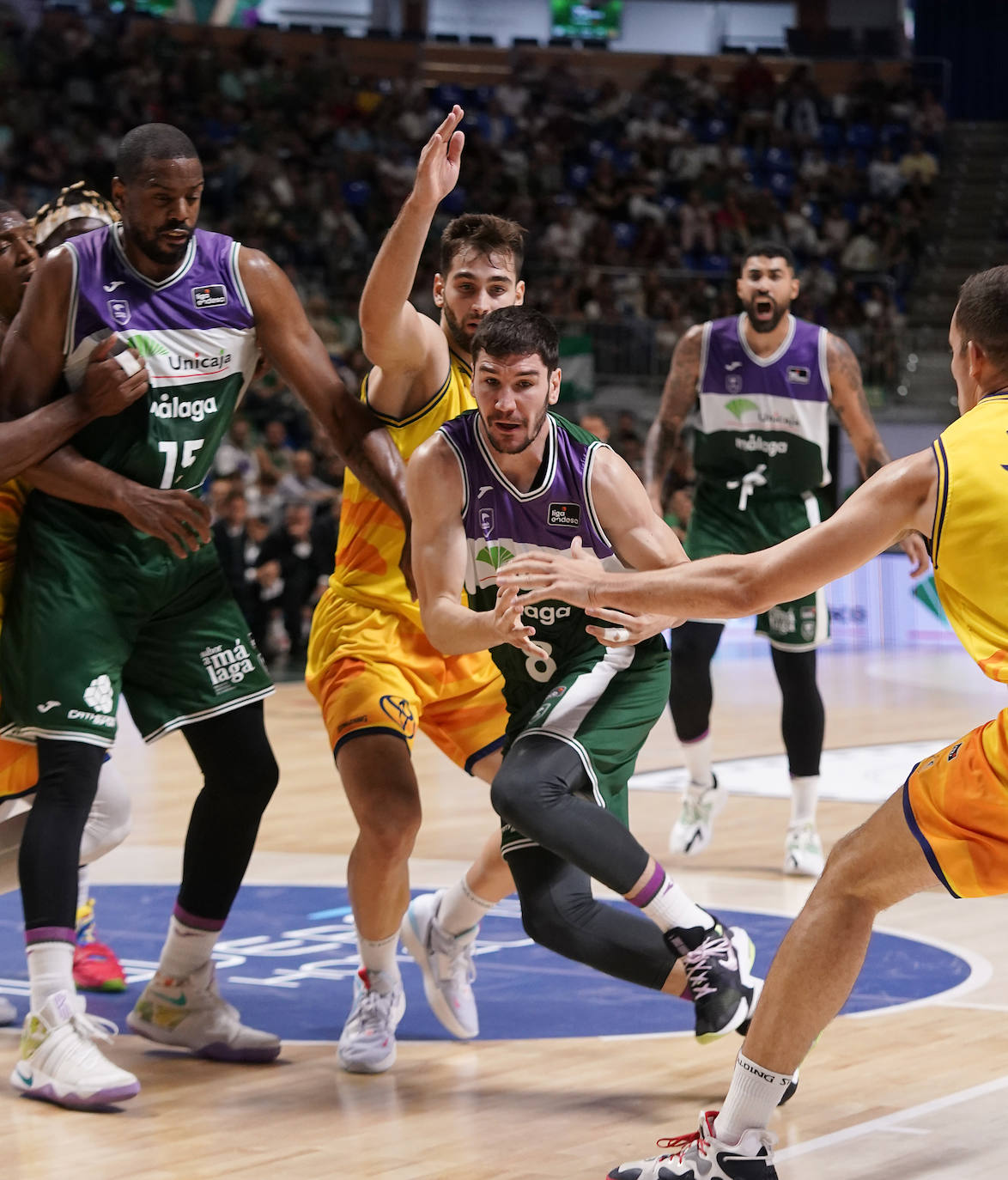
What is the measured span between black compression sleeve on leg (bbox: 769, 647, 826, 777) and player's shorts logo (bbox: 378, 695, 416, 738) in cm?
273

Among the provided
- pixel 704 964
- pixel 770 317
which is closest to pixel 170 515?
pixel 704 964

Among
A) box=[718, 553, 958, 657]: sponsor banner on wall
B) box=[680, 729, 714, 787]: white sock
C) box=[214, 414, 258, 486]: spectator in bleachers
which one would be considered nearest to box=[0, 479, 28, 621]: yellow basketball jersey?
box=[680, 729, 714, 787]: white sock

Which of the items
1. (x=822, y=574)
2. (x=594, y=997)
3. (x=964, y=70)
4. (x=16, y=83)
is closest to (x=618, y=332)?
(x=16, y=83)

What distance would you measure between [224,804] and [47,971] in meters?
0.65

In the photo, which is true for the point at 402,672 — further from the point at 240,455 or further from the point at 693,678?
the point at 240,455

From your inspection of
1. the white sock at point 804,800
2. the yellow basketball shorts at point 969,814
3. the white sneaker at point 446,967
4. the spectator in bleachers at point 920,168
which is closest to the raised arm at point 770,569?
the yellow basketball shorts at point 969,814

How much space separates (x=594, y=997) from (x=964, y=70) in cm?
2266

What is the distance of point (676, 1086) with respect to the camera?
420cm

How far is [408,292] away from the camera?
Answer: 446 cm

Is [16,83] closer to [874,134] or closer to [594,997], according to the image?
[874,134]

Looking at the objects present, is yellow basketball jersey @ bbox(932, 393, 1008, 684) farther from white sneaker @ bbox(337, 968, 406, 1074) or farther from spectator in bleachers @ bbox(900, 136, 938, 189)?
spectator in bleachers @ bbox(900, 136, 938, 189)

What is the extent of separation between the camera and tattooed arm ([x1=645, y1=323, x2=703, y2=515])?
721cm

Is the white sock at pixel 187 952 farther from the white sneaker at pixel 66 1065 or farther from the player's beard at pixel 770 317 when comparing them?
A: the player's beard at pixel 770 317

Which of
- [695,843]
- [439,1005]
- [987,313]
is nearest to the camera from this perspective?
[987,313]
